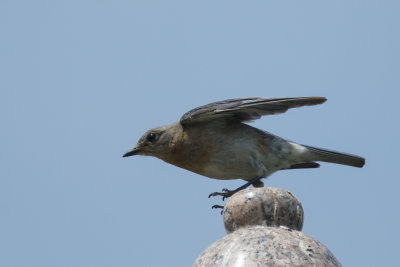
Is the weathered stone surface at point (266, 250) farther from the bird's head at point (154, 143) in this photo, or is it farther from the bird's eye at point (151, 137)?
the bird's eye at point (151, 137)

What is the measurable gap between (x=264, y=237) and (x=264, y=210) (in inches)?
17.5

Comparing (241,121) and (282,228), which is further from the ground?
(241,121)

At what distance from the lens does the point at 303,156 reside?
10.6 meters

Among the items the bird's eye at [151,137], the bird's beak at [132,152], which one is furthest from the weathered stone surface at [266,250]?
the bird's beak at [132,152]

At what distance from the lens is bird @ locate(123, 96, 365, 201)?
10.0 m

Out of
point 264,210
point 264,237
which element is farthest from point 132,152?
point 264,237

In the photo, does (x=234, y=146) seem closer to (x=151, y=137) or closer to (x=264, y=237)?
(x=151, y=137)

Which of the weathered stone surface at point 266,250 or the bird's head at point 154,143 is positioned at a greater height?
the bird's head at point 154,143

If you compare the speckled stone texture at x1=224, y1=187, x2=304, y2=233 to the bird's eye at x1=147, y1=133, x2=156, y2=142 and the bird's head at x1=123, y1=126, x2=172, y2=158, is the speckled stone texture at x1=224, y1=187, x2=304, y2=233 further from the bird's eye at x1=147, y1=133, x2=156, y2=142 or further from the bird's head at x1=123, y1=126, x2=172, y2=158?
the bird's eye at x1=147, y1=133, x2=156, y2=142

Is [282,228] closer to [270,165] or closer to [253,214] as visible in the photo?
[253,214]

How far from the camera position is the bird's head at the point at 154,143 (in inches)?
426

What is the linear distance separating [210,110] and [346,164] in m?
2.79

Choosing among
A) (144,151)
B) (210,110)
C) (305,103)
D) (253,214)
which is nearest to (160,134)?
(144,151)

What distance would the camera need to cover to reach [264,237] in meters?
5.22
